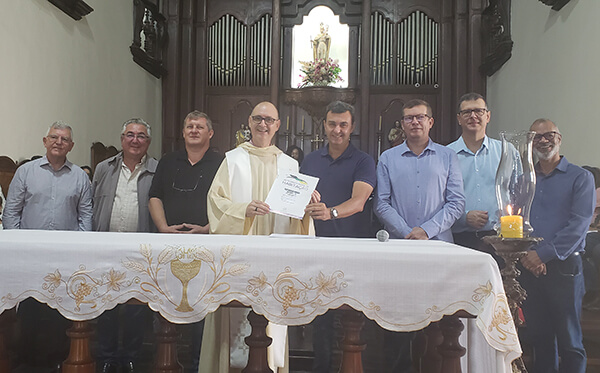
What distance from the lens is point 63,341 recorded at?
2914 mm

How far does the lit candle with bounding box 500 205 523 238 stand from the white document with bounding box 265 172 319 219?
0.79 metres

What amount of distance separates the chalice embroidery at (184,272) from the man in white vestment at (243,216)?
0.61 m

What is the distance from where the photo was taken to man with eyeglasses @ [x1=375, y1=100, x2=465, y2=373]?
2705 mm

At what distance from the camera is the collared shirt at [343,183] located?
2830mm

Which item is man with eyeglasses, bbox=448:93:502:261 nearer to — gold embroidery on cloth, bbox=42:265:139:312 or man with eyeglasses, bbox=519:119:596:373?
man with eyeglasses, bbox=519:119:596:373

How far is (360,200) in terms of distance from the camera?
8.80 ft

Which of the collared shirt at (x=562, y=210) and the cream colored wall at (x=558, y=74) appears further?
the cream colored wall at (x=558, y=74)

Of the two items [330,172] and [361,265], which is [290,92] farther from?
[361,265]

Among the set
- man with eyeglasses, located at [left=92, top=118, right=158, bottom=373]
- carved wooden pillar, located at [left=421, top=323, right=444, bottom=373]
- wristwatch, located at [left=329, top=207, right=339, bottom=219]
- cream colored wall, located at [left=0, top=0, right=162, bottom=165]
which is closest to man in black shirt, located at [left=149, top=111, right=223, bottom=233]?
man with eyeglasses, located at [left=92, top=118, right=158, bottom=373]

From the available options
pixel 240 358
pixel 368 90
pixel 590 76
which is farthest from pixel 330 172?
pixel 368 90

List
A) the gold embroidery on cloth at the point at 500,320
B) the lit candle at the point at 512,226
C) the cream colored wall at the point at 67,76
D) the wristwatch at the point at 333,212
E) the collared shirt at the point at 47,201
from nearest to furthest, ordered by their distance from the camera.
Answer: the gold embroidery on cloth at the point at 500,320 < the lit candle at the point at 512,226 < the wristwatch at the point at 333,212 < the collared shirt at the point at 47,201 < the cream colored wall at the point at 67,76

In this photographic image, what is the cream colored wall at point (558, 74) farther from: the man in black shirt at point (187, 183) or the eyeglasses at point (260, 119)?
the man in black shirt at point (187, 183)

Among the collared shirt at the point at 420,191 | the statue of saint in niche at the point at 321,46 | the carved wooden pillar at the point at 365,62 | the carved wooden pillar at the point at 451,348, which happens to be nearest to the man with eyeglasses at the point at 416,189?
the collared shirt at the point at 420,191

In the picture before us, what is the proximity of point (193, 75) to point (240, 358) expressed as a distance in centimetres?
640
